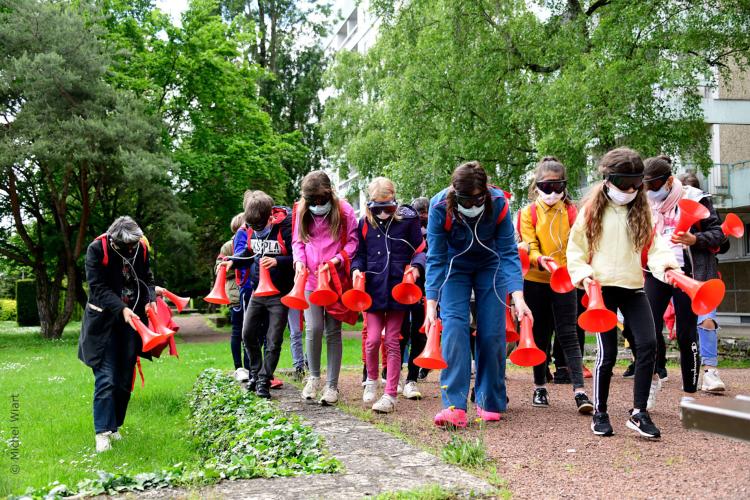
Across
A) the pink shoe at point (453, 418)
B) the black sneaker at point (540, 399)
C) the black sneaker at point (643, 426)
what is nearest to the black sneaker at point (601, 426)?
the black sneaker at point (643, 426)

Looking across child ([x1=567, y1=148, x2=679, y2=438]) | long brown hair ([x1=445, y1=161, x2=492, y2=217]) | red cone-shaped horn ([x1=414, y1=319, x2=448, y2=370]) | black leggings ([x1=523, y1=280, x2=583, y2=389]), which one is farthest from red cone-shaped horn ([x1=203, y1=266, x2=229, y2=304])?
child ([x1=567, y1=148, x2=679, y2=438])

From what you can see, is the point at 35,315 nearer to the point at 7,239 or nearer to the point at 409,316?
the point at 7,239

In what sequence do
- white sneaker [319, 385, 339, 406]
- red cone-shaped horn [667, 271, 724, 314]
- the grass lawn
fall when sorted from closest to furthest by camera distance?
1. red cone-shaped horn [667, 271, 724, 314]
2. the grass lawn
3. white sneaker [319, 385, 339, 406]

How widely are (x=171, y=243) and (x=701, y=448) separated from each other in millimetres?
21940

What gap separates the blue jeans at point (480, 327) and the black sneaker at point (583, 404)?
2.01ft

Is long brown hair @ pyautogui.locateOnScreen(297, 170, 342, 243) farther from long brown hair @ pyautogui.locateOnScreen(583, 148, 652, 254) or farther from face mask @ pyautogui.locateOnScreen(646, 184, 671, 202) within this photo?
face mask @ pyautogui.locateOnScreen(646, 184, 671, 202)

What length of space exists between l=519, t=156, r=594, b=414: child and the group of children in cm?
1

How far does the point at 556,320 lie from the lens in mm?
6223

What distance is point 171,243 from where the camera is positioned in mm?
24703

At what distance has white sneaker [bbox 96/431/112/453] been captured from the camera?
18.6 feet

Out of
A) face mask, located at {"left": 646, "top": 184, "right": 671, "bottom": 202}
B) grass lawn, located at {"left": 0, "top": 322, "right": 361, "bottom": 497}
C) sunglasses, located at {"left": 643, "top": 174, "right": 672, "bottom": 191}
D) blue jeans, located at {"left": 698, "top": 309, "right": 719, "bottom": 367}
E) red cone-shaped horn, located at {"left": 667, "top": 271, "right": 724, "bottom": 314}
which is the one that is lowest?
grass lawn, located at {"left": 0, "top": 322, "right": 361, "bottom": 497}

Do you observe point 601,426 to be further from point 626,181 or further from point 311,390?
point 311,390

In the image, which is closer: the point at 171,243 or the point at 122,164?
the point at 122,164

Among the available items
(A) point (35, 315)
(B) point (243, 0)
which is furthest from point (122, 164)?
(A) point (35, 315)
